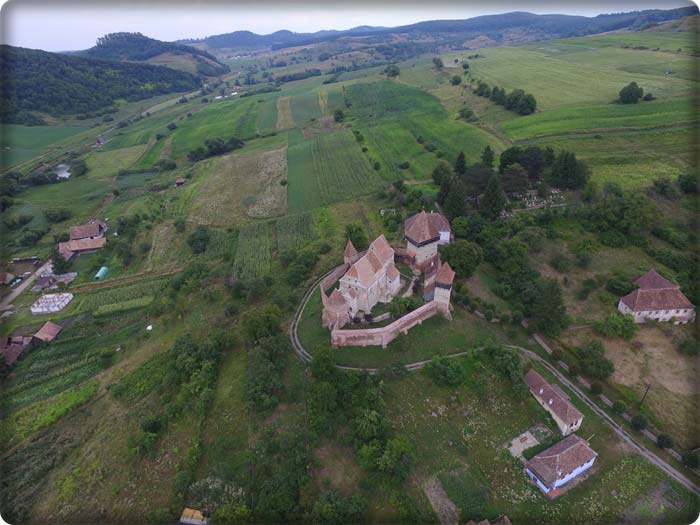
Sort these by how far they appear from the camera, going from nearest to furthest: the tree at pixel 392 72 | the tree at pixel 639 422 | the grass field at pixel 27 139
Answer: the tree at pixel 639 422 < the grass field at pixel 27 139 < the tree at pixel 392 72

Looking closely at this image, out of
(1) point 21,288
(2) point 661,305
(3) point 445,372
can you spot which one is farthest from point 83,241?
(2) point 661,305

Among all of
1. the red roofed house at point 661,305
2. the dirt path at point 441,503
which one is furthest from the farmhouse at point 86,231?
the red roofed house at point 661,305

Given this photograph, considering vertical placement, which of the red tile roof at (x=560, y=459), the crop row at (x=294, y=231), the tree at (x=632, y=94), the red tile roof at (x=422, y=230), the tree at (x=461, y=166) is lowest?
the red tile roof at (x=560, y=459)

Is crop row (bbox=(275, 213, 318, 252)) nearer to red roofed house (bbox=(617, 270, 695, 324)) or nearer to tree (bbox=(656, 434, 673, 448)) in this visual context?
red roofed house (bbox=(617, 270, 695, 324))

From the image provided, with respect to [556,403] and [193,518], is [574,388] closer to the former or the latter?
[556,403]

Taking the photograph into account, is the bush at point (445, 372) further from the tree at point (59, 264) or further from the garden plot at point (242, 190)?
the tree at point (59, 264)

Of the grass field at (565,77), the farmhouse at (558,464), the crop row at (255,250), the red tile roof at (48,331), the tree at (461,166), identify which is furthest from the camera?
the grass field at (565,77)
